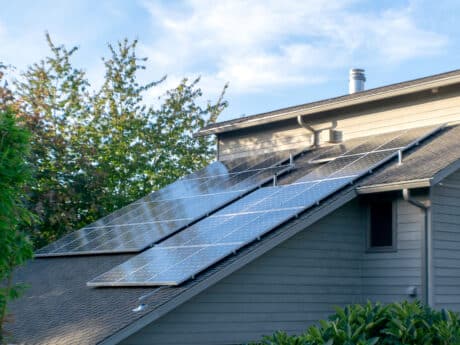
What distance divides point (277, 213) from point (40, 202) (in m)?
12.0

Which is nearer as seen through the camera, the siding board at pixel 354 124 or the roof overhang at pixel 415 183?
the roof overhang at pixel 415 183

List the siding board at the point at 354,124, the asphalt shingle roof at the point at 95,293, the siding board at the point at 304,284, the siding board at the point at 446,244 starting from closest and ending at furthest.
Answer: the asphalt shingle roof at the point at 95,293
the siding board at the point at 304,284
the siding board at the point at 446,244
the siding board at the point at 354,124

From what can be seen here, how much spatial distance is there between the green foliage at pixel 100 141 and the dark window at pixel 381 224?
1164cm

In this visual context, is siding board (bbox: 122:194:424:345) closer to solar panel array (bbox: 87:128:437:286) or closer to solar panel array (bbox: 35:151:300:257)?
solar panel array (bbox: 87:128:437:286)

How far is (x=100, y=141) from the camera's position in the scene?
99.5 feet

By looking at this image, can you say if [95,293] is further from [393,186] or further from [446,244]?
[446,244]

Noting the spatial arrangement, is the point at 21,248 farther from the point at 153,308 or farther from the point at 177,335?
the point at 177,335

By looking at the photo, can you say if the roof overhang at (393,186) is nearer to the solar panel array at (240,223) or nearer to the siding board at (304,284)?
the solar panel array at (240,223)

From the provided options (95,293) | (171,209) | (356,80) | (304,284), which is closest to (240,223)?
(304,284)

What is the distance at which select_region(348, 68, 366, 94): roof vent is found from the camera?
22.1 metres

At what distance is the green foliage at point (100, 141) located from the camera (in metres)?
25.8

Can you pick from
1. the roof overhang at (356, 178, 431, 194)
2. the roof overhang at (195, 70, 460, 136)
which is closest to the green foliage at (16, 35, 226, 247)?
the roof overhang at (195, 70, 460, 136)

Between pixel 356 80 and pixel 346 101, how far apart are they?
3.42 m

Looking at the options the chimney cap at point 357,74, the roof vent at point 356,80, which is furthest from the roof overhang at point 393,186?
the chimney cap at point 357,74
